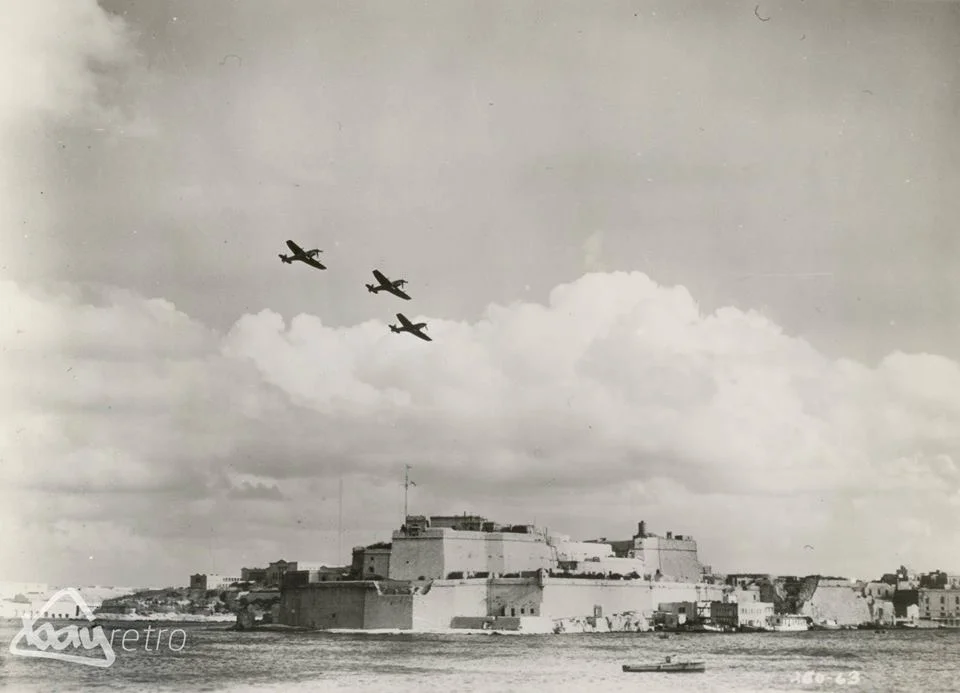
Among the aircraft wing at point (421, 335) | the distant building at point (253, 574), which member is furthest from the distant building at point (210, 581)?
the aircraft wing at point (421, 335)

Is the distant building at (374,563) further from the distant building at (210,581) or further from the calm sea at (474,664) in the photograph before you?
the distant building at (210,581)

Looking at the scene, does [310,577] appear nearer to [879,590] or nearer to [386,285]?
[386,285]

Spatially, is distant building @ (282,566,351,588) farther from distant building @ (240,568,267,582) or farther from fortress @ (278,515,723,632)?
distant building @ (240,568,267,582)

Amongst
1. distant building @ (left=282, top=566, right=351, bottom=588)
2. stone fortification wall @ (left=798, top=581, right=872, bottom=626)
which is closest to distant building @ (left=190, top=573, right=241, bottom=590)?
distant building @ (left=282, top=566, right=351, bottom=588)

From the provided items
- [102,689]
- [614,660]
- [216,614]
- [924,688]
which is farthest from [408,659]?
[216,614]

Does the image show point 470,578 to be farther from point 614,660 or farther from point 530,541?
point 614,660

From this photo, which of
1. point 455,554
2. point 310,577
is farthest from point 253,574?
point 455,554
